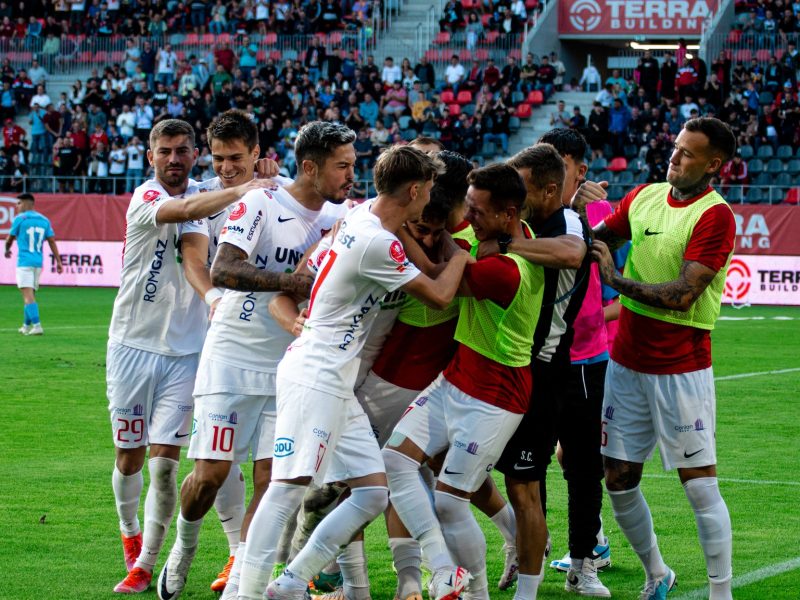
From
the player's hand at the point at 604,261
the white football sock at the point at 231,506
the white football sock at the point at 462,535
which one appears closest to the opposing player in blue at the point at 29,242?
the white football sock at the point at 231,506

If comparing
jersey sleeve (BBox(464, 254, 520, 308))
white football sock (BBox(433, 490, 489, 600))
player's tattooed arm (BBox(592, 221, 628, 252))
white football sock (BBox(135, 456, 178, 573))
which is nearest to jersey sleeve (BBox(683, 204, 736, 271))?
player's tattooed arm (BBox(592, 221, 628, 252))

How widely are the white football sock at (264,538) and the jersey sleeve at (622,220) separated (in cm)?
236

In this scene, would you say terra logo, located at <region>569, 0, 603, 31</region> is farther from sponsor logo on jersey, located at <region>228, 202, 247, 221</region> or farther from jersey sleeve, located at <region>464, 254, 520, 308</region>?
→ jersey sleeve, located at <region>464, 254, 520, 308</region>

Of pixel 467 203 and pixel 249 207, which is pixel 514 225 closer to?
pixel 467 203

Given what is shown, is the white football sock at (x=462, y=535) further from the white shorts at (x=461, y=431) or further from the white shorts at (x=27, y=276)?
the white shorts at (x=27, y=276)

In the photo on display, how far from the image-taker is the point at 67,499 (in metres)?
8.55

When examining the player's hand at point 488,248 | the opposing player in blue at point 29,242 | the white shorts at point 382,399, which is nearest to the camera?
the player's hand at point 488,248

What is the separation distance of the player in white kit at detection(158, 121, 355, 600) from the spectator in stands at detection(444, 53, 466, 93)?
96.3ft

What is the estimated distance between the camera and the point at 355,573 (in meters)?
6.15

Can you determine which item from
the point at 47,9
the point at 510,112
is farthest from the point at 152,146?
the point at 47,9

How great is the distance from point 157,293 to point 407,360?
Result: 1.61 m

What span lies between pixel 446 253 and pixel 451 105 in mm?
28549

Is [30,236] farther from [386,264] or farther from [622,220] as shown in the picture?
[386,264]

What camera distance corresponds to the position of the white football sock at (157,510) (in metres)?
6.63
